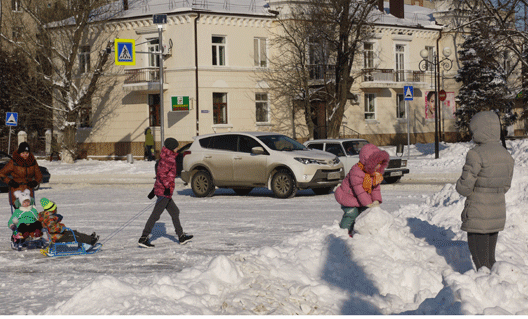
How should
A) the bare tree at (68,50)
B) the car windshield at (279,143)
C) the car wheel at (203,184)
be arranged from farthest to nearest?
the bare tree at (68,50) < the car wheel at (203,184) < the car windshield at (279,143)

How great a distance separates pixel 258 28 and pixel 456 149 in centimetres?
1381

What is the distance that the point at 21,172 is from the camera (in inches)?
428

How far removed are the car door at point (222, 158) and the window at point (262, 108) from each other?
2069 centimetres

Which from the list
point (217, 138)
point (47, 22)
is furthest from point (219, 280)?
point (47, 22)

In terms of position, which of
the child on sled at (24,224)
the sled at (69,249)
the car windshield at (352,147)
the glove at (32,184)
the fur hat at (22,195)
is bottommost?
the sled at (69,249)

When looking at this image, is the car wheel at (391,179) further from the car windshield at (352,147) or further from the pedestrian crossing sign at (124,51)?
the pedestrian crossing sign at (124,51)

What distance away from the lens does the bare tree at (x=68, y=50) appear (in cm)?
3541

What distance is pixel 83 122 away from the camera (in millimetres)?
40281

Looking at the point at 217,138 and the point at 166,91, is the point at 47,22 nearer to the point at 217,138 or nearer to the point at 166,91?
the point at 166,91

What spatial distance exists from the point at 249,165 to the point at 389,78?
27.5 m

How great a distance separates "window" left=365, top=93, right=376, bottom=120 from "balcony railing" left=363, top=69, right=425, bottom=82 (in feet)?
4.32

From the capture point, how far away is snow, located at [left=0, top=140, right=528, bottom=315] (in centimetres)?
577

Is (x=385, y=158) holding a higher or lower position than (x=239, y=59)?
lower

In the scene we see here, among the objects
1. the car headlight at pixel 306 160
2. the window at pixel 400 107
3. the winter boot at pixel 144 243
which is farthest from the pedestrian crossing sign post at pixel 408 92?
the winter boot at pixel 144 243
